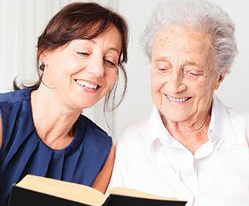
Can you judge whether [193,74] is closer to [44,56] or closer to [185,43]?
[185,43]

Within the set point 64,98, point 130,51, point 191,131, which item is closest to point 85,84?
point 64,98

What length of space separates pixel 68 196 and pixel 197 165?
68 cm

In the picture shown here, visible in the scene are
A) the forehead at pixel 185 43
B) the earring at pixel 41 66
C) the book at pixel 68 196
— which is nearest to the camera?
the book at pixel 68 196

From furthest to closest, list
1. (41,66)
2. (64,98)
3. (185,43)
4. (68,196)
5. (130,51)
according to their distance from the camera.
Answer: (130,51), (41,66), (64,98), (185,43), (68,196)

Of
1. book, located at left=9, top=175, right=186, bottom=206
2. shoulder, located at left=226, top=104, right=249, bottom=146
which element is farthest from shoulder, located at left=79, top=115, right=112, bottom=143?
book, located at left=9, top=175, right=186, bottom=206

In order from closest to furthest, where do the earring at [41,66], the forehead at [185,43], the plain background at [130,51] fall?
the forehead at [185,43]
the earring at [41,66]
the plain background at [130,51]

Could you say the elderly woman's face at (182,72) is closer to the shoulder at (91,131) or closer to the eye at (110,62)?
the eye at (110,62)

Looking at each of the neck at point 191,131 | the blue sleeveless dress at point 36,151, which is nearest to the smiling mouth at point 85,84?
the blue sleeveless dress at point 36,151

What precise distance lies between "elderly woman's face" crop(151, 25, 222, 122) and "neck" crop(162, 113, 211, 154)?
0.21 ft

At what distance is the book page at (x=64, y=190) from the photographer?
127 centimetres

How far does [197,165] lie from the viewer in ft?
5.93

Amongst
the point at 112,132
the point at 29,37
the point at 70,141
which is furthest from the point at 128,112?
the point at 70,141

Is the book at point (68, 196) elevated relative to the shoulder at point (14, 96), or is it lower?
lower

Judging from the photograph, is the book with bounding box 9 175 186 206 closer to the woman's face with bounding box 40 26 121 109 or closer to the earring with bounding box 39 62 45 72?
the woman's face with bounding box 40 26 121 109
